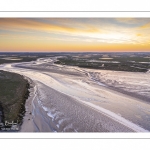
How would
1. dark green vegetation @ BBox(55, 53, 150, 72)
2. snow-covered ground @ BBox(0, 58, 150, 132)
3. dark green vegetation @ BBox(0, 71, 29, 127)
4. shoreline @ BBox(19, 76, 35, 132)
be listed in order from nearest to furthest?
shoreline @ BBox(19, 76, 35, 132), snow-covered ground @ BBox(0, 58, 150, 132), dark green vegetation @ BBox(0, 71, 29, 127), dark green vegetation @ BBox(55, 53, 150, 72)

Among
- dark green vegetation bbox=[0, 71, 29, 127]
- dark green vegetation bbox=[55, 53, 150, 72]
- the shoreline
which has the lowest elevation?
the shoreline

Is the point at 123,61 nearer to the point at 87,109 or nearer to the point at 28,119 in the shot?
the point at 87,109

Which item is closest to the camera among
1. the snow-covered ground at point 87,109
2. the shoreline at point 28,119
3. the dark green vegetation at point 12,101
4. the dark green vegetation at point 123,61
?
the shoreline at point 28,119

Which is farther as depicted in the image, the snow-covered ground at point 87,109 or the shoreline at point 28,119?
the snow-covered ground at point 87,109

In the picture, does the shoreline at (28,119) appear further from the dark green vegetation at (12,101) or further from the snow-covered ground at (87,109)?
the dark green vegetation at (12,101)

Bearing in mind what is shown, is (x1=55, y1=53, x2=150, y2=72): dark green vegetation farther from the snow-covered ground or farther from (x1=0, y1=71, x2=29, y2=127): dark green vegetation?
(x1=0, y1=71, x2=29, y2=127): dark green vegetation

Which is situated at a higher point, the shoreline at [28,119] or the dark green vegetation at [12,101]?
the dark green vegetation at [12,101]

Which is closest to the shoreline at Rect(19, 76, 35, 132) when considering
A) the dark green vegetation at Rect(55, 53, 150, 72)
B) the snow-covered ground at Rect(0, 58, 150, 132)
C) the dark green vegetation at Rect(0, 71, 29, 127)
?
the snow-covered ground at Rect(0, 58, 150, 132)

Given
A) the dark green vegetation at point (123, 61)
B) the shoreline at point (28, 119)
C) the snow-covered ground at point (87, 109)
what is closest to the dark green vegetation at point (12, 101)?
the shoreline at point (28, 119)

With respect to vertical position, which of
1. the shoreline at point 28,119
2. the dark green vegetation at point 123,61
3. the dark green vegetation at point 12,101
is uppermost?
the dark green vegetation at point 123,61
